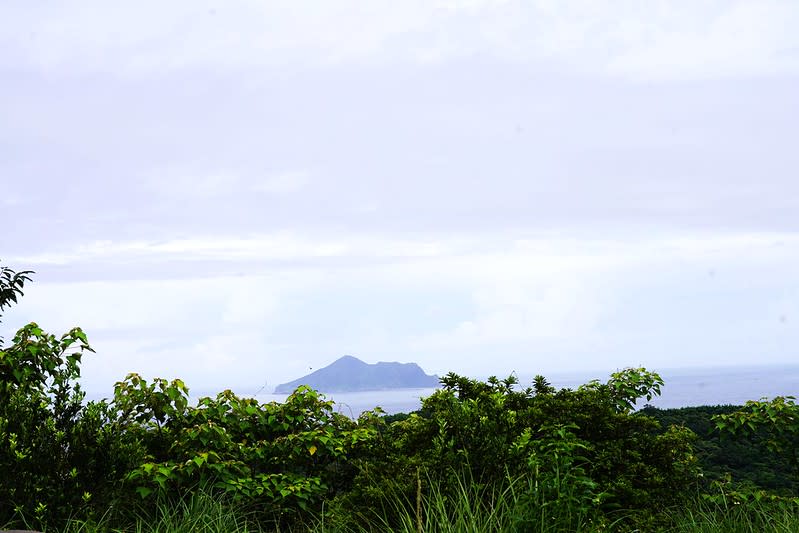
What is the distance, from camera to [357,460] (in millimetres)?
8023

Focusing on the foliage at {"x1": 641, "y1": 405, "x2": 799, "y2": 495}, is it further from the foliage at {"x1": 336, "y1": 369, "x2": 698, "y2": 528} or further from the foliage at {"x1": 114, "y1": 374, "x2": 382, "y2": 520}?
the foliage at {"x1": 114, "y1": 374, "x2": 382, "y2": 520}

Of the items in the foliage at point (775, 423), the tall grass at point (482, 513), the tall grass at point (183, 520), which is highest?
Answer: the foliage at point (775, 423)

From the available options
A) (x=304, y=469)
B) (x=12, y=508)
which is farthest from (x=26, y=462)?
(x=304, y=469)

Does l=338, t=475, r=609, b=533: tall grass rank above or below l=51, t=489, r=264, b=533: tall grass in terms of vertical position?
above

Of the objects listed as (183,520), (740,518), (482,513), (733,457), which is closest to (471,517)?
(482,513)

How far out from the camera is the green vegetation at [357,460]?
6695 millimetres

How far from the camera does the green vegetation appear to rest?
22.0ft

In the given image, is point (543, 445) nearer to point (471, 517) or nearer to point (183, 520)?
point (471, 517)

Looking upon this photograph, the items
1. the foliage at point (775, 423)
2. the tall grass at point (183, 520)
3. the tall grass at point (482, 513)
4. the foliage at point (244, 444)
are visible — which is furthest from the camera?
the foliage at point (775, 423)

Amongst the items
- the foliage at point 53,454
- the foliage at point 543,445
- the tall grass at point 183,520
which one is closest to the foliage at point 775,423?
the foliage at point 543,445

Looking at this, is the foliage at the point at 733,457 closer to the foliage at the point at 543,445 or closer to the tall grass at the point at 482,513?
the foliage at the point at 543,445

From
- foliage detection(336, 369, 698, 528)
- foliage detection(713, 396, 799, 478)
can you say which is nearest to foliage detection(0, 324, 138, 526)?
foliage detection(336, 369, 698, 528)

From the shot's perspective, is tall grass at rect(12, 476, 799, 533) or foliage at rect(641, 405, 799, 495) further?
foliage at rect(641, 405, 799, 495)

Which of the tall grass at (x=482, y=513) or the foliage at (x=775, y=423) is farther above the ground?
the foliage at (x=775, y=423)
